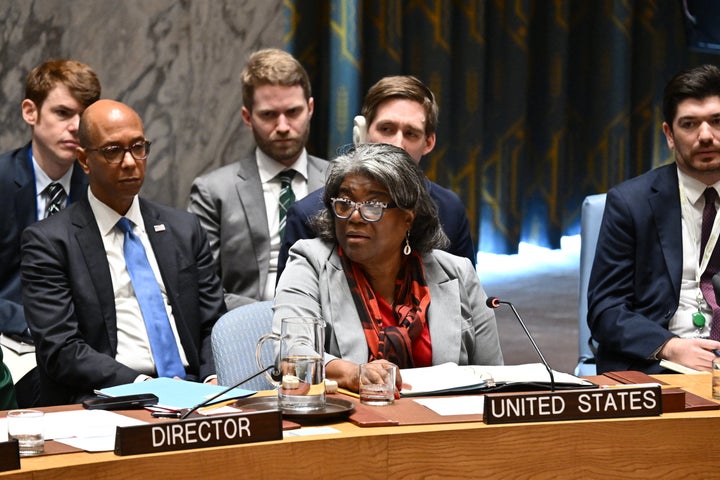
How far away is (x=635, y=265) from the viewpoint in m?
3.43

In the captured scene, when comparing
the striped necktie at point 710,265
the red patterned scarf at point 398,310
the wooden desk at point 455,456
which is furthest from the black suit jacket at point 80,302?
the striped necktie at point 710,265

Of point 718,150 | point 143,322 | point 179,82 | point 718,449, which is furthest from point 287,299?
point 179,82

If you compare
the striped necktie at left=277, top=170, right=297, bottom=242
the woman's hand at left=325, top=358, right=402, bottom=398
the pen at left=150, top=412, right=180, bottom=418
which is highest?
the striped necktie at left=277, top=170, right=297, bottom=242

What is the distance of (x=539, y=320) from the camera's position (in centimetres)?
582

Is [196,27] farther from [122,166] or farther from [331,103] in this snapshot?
[122,166]

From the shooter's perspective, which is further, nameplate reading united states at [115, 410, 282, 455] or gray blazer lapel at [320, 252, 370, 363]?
gray blazer lapel at [320, 252, 370, 363]

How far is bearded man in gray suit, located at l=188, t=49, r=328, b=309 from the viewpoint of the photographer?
3904mm

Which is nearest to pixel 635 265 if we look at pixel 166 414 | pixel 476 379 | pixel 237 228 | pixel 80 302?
pixel 476 379

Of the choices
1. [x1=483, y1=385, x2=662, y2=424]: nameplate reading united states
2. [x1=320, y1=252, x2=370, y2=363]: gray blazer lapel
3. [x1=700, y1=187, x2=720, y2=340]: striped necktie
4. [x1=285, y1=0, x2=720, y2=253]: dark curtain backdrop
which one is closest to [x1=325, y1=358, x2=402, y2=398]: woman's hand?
[x1=320, y1=252, x2=370, y2=363]: gray blazer lapel

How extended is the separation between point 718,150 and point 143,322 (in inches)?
69.0

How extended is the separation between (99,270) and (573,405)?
4.89ft

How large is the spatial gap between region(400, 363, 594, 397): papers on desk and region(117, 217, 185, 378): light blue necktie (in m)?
0.88

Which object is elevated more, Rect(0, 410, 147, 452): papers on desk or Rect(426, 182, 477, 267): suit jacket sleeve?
Rect(426, 182, 477, 267): suit jacket sleeve

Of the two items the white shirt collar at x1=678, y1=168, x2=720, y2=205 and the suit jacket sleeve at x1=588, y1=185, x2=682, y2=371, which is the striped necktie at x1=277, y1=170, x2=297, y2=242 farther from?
the white shirt collar at x1=678, y1=168, x2=720, y2=205
